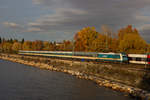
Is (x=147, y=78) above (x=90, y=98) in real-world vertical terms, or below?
above

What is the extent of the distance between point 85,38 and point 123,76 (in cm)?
4459

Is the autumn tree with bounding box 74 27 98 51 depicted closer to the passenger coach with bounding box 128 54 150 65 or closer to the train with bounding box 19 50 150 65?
the train with bounding box 19 50 150 65

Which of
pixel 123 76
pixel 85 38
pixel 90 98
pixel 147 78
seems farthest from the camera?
pixel 85 38

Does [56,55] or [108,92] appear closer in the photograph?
[108,92]

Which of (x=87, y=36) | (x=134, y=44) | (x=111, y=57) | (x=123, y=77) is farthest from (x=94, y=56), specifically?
(x=87, y=36)

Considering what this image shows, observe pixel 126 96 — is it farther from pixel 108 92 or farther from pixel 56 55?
pixel 56 55

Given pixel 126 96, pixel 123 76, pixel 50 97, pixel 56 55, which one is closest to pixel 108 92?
pixel 126 96

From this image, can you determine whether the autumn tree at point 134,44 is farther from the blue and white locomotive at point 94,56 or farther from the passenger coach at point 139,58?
the passenger coach at point 139,58

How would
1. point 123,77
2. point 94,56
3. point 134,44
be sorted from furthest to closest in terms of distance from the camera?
point 134,44, point 94,56, point 123,77

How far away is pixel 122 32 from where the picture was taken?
6194 cm

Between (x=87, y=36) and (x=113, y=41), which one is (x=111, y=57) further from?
(x=87, y=36)

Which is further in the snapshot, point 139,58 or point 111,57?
point 111,57

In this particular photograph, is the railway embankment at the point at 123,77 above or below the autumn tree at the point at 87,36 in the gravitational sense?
below

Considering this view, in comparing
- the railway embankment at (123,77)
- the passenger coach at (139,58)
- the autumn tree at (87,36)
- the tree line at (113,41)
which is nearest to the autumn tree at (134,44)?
the tree line at (113,41)
